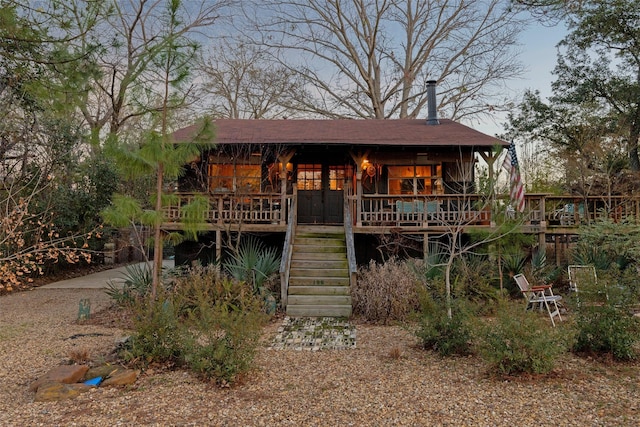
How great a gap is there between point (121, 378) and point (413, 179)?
10.3 metres

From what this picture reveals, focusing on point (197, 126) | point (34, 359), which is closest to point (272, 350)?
point (34, 359)

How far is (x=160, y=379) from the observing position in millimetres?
4754

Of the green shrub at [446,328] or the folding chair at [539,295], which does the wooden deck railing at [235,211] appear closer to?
the green shrub at [446,328]

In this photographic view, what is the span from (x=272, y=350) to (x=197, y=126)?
150 inches

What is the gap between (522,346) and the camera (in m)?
4.55

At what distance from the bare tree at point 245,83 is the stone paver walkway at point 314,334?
18589 millimetres

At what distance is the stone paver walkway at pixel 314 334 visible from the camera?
20.3ft

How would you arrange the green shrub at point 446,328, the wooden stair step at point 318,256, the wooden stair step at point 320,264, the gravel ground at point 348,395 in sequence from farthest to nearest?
the wooden stair step at point 318,256
the wooden stair step at point 320,264
the green shrub at point 446,328
the gravel ground at point 348,395

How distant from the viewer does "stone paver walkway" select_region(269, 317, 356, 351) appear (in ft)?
20.3

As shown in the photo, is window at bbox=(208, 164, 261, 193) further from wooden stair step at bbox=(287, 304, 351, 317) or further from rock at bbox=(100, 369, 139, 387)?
rock at bbox=(100, 369, 139, 387)

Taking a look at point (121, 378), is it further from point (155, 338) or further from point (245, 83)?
point (245, 83)

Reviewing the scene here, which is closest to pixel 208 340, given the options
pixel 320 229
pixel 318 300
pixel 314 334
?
pixel 314 334

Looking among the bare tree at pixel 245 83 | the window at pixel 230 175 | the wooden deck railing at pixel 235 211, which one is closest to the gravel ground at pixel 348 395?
the wooden deck railing at pixel 235 211

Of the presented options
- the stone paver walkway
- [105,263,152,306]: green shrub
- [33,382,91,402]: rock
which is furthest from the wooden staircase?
[33,382,91,402]: rock
